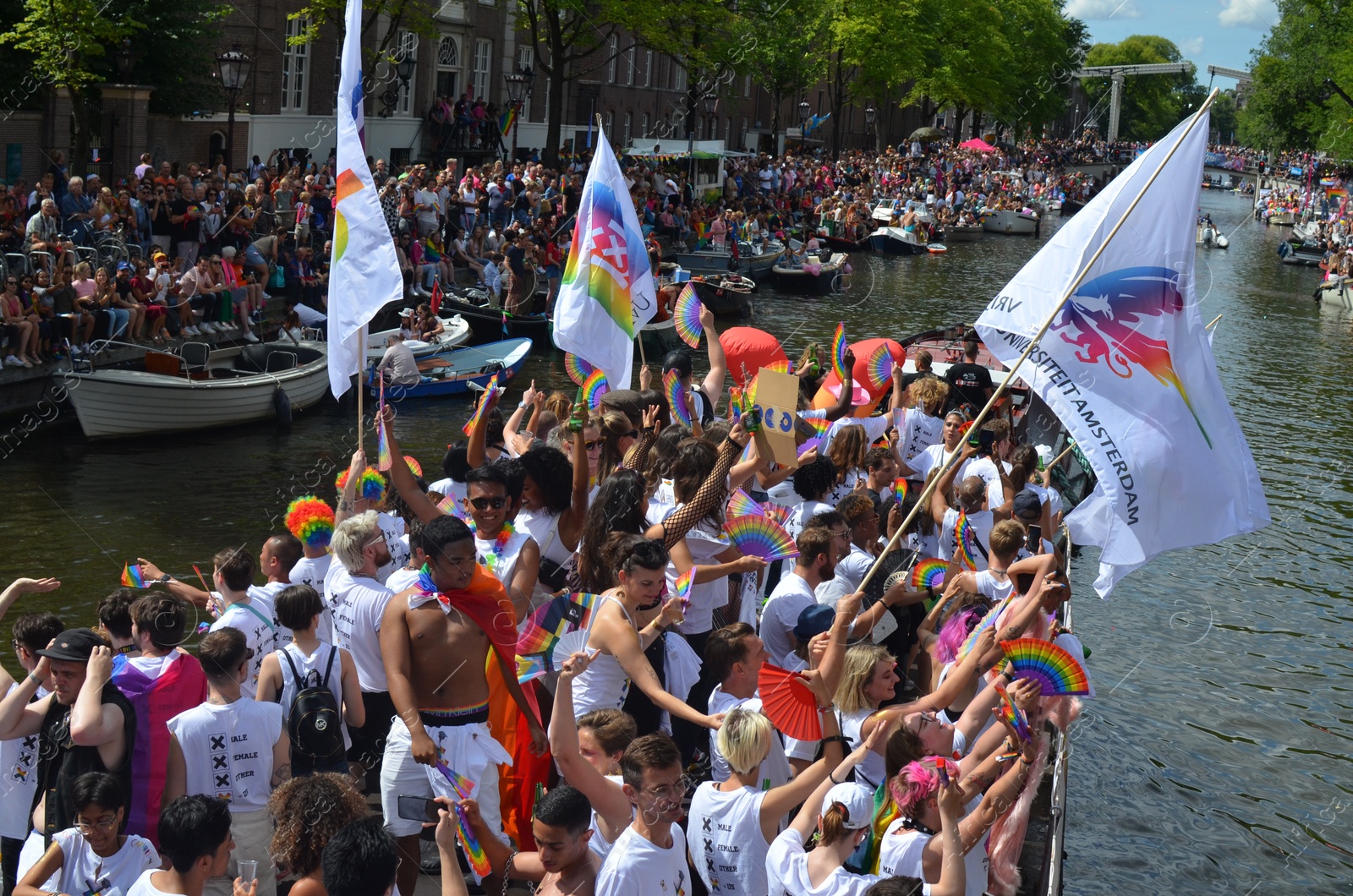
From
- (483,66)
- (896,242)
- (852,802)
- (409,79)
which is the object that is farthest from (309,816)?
(896,242)

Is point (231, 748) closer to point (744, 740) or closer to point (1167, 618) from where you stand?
point (744, 740)

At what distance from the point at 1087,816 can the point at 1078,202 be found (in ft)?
234

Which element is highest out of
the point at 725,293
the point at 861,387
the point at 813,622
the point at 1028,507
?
the point at 725,293

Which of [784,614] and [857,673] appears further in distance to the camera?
[784,614]

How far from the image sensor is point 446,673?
5.09 m

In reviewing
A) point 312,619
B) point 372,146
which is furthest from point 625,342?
point 372,146

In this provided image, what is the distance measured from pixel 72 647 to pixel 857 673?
291 cm

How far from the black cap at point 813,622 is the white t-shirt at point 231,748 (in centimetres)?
235

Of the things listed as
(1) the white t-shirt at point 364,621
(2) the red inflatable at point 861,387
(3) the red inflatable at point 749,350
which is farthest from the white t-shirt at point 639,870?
(2) the red inflatable at point 861,387

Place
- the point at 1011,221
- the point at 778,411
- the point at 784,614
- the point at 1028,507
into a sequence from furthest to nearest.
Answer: the point at 1011,221 < the point at 1028,507 < the point at 778,411 < the point at 784,614

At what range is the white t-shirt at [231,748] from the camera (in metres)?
5.02

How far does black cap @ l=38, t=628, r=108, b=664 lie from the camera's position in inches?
189

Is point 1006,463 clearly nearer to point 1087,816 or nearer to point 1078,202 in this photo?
point 1087,816

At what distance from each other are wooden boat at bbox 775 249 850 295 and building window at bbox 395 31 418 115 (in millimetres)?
11306
